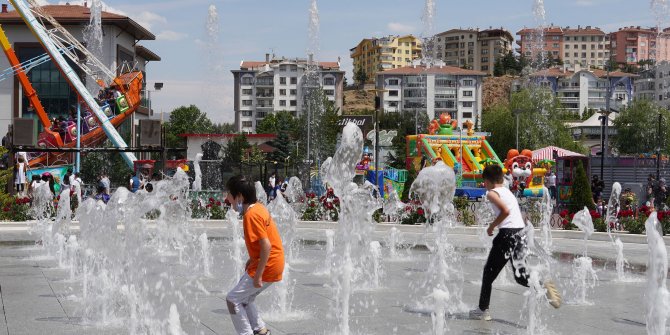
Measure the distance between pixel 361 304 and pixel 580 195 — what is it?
16.4 meters

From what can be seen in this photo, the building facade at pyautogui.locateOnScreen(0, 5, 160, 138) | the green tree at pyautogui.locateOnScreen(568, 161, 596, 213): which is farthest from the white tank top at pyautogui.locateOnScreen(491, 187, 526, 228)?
the building facade at pyautogui.locateOnScreen(0, 5, 160, 138)

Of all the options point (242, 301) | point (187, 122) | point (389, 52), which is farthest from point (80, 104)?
point (389, 52)

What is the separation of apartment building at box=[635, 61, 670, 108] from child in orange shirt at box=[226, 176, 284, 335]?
13142 centimetres

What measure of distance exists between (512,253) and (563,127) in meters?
66.5

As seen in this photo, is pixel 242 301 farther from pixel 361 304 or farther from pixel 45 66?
pixel 45 66

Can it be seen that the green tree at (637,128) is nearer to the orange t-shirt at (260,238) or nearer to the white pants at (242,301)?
the orange t-shirt at (260,238)

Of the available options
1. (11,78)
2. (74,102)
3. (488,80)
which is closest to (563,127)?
(74,102)

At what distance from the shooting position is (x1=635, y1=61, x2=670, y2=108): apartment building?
5419 inches

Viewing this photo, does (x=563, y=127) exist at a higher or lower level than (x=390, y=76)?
lower

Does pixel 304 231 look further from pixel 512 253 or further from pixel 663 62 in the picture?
pixel 663 62

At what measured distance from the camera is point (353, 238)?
9.86 meters

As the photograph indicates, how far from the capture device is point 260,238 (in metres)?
6.09

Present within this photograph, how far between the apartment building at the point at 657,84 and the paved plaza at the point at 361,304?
125 m

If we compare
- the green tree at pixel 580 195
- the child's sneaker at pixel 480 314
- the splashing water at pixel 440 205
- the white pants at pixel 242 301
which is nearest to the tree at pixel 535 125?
the green tree at pixel 580 195
